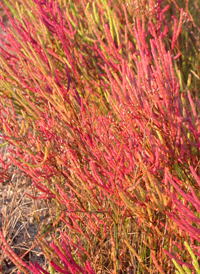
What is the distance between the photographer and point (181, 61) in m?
3.01

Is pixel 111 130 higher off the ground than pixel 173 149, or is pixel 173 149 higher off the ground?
pixel 111 130

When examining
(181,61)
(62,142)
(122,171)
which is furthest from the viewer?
(181,61)

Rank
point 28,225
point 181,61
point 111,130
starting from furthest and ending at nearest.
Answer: point 181,61, point 28,225, point 111,130

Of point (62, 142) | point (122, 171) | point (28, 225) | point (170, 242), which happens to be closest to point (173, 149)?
point (122, 171)

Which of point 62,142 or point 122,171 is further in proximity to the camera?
point 62,142

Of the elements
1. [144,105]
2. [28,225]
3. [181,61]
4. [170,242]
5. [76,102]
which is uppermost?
[181,61]

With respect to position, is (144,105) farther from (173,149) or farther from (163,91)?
(173,149)

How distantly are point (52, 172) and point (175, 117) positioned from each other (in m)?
0.67

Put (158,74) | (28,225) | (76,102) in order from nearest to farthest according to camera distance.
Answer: (158,74) < (76,102) < (28,225)

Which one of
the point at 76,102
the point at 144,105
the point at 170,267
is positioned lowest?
the point at 170,267

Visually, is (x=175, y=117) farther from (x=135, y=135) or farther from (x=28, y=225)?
(x=28, y=225)

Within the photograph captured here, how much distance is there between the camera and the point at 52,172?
153cm

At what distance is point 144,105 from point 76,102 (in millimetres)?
532

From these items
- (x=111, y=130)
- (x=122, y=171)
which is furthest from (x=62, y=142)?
(x=122, y=171)
